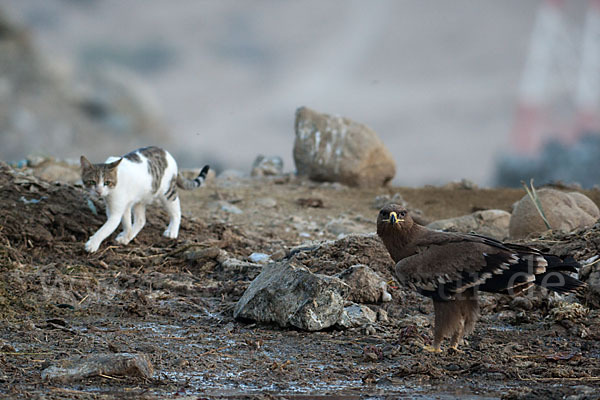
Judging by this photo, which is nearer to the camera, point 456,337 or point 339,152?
point 456,337

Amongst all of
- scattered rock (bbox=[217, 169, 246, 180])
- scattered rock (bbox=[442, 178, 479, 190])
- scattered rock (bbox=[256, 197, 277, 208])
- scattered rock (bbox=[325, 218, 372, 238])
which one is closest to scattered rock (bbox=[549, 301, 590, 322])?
scattered rock (bbox=[325, 218, 372, 238])

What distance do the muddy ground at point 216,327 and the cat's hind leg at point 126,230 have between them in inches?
6.1

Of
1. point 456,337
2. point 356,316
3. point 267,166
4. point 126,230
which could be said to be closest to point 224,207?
point 126,230

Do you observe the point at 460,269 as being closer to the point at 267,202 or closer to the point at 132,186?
the point at 132,186

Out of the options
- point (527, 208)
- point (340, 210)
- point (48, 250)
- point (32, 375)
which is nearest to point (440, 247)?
point (32, 375)

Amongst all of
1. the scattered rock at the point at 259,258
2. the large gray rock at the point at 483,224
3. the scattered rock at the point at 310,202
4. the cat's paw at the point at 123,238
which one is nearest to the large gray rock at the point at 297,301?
the scattered rock at the point at 259,258

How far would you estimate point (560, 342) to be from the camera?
5547 mm

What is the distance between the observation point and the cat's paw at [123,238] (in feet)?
28.8

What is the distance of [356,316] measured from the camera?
602cm

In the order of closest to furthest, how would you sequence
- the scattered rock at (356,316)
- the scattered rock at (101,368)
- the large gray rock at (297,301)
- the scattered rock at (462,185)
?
the scattered rock at (101,368), the large gray rock at (297,301), the scattered rock at (356,316), the scattered rock at (462,185)

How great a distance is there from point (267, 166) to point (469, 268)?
10.9 metres

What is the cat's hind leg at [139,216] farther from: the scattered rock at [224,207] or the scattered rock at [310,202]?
the scattered rock at [310,202]

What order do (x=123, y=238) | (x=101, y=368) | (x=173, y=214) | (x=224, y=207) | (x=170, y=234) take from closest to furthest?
(x=101, y=368)
(x=123, y=238)
(x=170, y=234)
(x=173, y=214)
(x=224, y=207)

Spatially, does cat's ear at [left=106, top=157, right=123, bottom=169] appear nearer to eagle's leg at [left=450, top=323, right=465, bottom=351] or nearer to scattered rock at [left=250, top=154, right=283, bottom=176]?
eagle's leg at [left=450, top=323, right=465, bottom=351]
